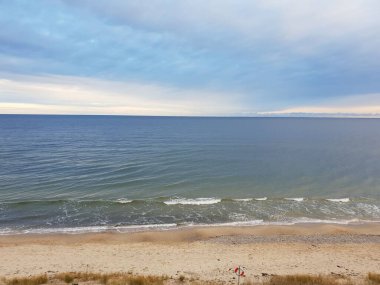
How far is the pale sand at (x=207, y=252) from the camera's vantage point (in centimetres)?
1487

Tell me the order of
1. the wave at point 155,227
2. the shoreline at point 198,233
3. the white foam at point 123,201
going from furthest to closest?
the white foam at point 123,201, the wave at point 155,227, the shoreline at point 198,233

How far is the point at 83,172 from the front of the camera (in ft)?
128

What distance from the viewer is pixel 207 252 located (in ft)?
59.2

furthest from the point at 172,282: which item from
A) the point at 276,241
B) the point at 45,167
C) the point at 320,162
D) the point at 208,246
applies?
Result: the point at 320,162

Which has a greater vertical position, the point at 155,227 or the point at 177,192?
the point at 177,192

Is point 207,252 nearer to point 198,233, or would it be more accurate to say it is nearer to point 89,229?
point 198,233

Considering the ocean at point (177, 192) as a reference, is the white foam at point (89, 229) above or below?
below

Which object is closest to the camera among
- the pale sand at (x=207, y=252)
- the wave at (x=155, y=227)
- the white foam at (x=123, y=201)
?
the pale sand at (x=207, y=252)

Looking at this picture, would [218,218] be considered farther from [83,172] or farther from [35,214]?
[83,172]

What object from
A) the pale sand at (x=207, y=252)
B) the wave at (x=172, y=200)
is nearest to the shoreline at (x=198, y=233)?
the pale sand at (x=207, y=252)

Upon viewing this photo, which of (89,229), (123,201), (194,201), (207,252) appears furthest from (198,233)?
(123,201)

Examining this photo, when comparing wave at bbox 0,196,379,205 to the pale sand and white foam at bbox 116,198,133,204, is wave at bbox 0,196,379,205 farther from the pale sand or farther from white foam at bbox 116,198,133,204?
the pale sand

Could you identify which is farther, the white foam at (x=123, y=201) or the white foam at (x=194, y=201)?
the white foam at (x=194, y=201)

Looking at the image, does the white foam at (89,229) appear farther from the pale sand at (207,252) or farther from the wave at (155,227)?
the pale sand at (207,252)
